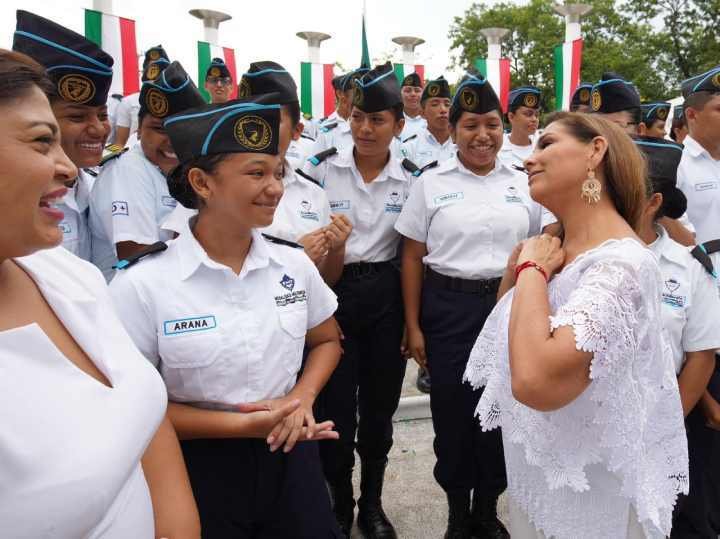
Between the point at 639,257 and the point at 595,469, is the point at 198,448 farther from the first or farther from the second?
the point at 639,257

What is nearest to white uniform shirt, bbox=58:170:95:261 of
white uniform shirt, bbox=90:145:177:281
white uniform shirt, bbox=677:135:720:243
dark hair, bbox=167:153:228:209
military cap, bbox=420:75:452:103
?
white uniform shirt, bbox=90:145:177:281

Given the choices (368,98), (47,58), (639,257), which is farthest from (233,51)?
(639,257)

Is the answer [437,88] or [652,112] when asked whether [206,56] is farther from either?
[652,112]

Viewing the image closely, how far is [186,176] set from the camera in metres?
1.92

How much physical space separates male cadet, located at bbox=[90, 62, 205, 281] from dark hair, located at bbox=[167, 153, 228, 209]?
617 millimetres

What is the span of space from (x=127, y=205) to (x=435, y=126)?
15.0ft

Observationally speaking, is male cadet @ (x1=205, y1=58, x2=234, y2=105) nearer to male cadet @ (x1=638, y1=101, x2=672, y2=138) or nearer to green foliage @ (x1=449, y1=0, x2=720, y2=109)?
male cadet @ (x1=638, y1=101, x2=672, y2=138)

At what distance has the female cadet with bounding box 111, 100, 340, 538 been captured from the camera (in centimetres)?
175

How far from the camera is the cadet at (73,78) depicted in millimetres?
2268

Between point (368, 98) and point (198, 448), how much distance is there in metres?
2.07

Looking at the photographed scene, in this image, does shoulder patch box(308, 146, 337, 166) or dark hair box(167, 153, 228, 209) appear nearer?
dark hair box(167, 153, 228, 209)

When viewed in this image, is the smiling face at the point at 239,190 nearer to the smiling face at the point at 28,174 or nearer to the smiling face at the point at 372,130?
the smiling face at the point at 28,174

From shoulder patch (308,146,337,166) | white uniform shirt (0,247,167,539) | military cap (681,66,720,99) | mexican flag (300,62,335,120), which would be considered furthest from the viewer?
mexican flag (300,62,335,120)

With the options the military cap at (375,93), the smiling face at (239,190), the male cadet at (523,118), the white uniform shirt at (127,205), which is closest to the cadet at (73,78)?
the white uniform shirt at (127,205)
